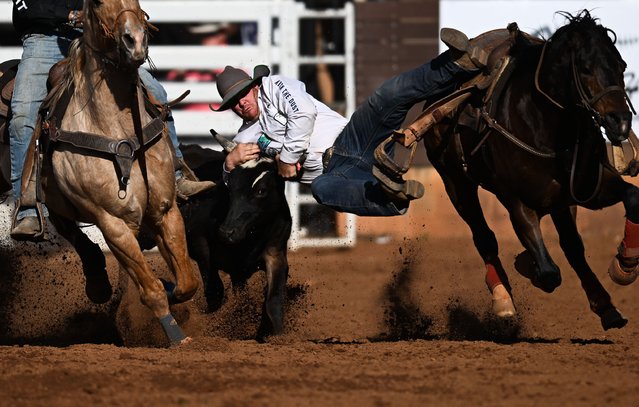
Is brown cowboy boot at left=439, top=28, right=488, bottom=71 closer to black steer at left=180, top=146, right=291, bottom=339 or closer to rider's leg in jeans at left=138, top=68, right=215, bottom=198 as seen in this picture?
black steer at left=180, top=146, right=291, bottom=339

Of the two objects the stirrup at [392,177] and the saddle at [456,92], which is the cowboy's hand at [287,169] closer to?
the saddle at [456,92]

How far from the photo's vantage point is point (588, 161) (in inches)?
257

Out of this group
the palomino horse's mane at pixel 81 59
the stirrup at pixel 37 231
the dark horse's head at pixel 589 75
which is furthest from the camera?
the stirrup at pixel 37 231

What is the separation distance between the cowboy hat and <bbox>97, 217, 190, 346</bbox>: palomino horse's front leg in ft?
4.23

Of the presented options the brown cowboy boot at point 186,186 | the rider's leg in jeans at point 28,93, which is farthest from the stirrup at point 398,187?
the rider's leg in jeans at point 28,93

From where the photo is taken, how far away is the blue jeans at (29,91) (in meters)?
6.74

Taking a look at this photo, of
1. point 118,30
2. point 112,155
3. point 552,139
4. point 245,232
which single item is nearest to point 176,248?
point 112,155

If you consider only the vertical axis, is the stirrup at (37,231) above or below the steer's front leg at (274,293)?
above

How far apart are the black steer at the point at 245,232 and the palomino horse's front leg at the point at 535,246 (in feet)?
4.88

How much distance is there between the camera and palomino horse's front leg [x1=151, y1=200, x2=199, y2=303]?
6.53 meters

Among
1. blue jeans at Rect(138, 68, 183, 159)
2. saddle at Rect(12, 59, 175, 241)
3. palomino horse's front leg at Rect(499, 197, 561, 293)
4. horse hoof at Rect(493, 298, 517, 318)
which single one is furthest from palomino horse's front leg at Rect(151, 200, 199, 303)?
palomino horse's front leg at Rect(499, 197, 561, 293)

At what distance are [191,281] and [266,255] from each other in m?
1.01

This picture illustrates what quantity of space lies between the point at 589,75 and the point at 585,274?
1.33 m

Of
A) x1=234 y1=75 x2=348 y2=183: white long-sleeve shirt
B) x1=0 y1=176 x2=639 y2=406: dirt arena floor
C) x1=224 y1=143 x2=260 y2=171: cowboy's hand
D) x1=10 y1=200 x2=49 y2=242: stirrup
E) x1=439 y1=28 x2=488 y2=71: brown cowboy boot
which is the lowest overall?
x1=0 y1=176 x2=639 y2=406: dirt arena floor
